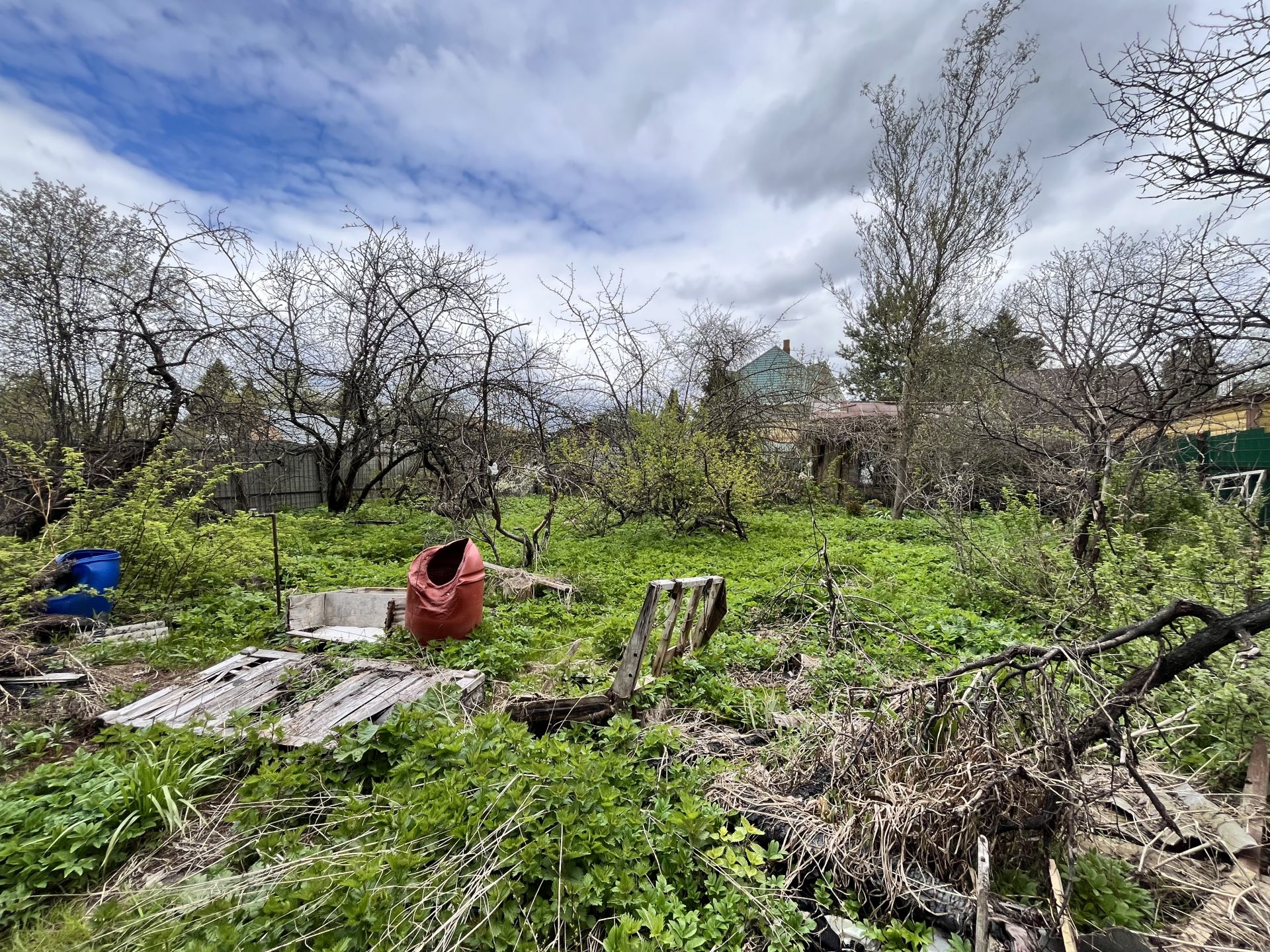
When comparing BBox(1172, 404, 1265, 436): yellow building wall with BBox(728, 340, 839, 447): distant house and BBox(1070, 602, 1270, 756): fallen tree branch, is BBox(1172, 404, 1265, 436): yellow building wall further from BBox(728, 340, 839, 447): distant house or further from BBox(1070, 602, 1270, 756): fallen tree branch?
BBox(728, 340, 839, 447): distant house

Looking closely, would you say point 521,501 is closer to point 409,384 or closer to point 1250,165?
point 409,384

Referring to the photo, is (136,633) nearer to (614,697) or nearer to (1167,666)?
(614,697)

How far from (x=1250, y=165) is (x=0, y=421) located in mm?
13969

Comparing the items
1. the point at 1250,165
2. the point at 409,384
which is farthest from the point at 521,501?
the point at 1250,165

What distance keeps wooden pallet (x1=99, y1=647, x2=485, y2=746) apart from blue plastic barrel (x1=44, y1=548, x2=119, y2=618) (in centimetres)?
192

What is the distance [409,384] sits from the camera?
10602mm

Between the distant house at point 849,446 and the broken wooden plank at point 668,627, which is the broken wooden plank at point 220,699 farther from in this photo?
the distant house at point 849,446

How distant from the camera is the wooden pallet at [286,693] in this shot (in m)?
2.93

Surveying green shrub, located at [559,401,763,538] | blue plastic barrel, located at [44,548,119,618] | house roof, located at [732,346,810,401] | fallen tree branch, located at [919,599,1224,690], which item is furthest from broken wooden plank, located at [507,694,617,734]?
house roof, located at [732,346,810,401]

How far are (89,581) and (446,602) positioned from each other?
336 cm

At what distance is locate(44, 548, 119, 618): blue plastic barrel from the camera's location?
179 inches

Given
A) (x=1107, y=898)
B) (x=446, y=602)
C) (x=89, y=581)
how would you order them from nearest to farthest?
(x=1107, y=898) < (x=446, y=602) < (x=89, y=581)

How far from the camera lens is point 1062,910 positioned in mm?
1635

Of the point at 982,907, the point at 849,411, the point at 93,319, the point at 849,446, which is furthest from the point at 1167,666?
the point at 849,411
